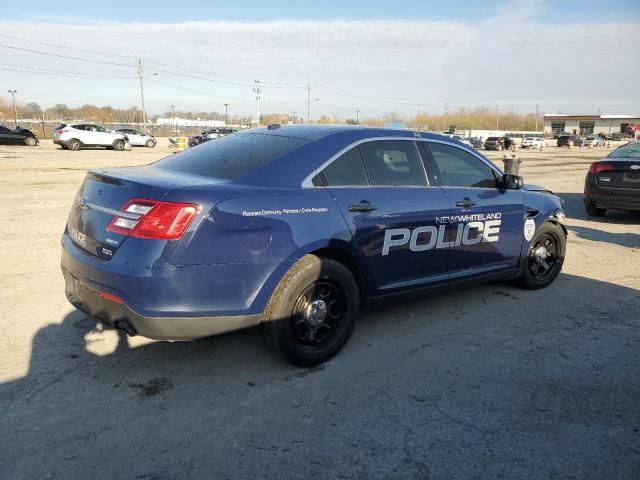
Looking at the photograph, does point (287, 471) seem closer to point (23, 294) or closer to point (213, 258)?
point (213, 258)

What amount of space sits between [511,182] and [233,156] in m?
2.74

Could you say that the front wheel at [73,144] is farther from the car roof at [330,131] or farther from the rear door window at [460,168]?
the rear door window at [460,168]

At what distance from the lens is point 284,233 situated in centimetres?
332

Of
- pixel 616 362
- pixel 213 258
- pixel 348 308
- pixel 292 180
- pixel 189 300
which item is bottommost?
pixel 616 362

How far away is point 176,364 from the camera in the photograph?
3646mm

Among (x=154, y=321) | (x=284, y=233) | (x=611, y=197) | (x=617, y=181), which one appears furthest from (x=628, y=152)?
(x=154, y=321)

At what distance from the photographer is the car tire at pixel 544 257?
213 inches

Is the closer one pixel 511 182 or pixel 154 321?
pixel 154 321

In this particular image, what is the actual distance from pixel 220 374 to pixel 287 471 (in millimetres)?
1120

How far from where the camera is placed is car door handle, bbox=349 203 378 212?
12.2 feet

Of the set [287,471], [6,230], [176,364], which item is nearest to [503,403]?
[287,471]

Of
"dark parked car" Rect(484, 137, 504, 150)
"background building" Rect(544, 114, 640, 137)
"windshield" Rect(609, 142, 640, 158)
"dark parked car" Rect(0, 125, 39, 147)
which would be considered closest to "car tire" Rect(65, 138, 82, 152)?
"dark parked car" Rect(0, 125, 39, 147)

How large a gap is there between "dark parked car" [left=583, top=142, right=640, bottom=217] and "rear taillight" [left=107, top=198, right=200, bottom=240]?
8871 mm

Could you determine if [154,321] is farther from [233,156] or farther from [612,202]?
[612,202]
